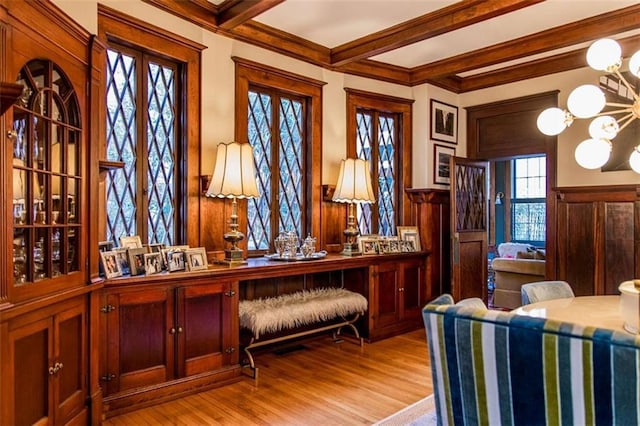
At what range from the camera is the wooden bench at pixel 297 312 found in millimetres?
3340

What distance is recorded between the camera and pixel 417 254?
15.4 ft

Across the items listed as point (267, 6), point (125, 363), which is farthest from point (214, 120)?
point (125, 363)

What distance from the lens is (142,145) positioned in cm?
327

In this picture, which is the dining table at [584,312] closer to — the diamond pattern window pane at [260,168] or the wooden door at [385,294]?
the wooden door at [385,294]

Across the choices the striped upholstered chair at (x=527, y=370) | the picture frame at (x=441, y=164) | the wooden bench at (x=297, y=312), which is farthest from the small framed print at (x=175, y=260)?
the picture frame at (x=441, y=164)

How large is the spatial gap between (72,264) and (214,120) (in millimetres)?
1664

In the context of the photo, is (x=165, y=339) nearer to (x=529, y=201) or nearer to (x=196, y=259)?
(x=196, y=259)

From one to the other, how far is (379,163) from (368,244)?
1050 millimetres

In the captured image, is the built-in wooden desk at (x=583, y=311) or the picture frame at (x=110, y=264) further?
the picture frame at (x=110, y=264)

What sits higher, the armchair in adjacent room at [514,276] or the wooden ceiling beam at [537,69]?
the wooden ceiling beam at [537,69]

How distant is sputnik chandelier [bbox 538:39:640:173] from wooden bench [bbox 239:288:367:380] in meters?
2.19

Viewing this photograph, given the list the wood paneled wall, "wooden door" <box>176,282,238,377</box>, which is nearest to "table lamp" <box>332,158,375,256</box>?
the wood paneled wall

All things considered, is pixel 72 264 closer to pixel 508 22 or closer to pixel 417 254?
pixel 417 254

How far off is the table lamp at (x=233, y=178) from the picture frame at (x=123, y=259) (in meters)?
0.73
